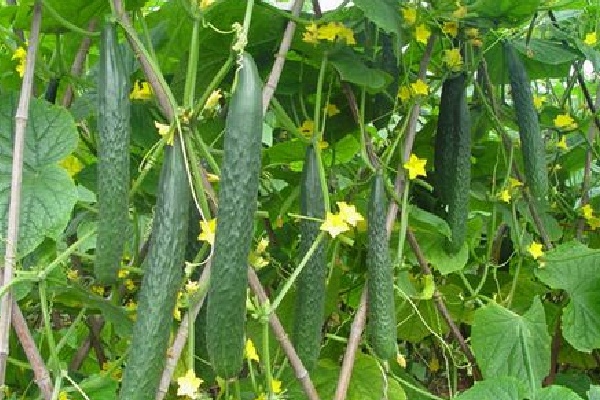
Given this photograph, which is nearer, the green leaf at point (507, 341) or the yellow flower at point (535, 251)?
the green leaf at point (507, 341)

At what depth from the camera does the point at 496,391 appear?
4.70ft

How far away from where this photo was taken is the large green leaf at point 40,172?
1.16 meters

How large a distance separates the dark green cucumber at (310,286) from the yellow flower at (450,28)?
51cm

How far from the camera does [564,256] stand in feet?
6.05

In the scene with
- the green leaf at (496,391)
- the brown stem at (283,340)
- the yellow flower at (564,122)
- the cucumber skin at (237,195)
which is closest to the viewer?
the cucumber skin at (237,195)

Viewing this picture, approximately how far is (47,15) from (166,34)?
38 centimetres

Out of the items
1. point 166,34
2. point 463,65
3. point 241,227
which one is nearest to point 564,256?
point 463,65

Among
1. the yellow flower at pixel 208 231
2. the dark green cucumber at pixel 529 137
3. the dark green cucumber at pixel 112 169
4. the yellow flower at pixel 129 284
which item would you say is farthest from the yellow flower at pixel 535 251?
the dark green cucumber at pixel 112 169

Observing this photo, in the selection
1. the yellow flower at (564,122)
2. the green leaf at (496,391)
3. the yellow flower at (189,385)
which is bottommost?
the green leaf at (496,391)

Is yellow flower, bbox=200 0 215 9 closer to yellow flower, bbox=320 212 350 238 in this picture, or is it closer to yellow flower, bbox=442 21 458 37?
yellow flower, bbox=320 212 350 238

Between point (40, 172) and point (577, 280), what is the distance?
1129 millimetres

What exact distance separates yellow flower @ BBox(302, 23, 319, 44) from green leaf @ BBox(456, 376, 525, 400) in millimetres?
616

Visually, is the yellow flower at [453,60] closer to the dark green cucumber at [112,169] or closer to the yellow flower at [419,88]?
the yellow flower at [419,88]

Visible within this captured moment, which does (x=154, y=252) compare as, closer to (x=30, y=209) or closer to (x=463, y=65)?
(x=30, y=209)
